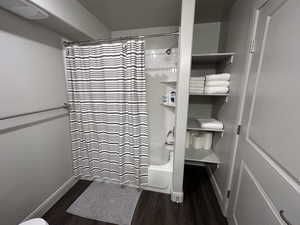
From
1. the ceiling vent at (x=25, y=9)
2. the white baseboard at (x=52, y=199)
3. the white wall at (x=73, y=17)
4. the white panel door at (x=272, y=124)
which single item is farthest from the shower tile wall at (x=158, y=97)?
the ceiling vent at (x=25, y=9)

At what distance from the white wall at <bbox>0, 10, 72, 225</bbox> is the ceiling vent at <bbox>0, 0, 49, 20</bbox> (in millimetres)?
100

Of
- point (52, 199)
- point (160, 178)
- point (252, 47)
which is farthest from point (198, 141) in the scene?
point (52, 199)

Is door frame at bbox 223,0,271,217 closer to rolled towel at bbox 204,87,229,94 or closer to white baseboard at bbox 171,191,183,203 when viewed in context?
rolled towel at bbox 204,87,229,94

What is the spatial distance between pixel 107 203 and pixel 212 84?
6.36 feet

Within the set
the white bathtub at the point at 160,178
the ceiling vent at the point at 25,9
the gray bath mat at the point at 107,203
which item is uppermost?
the ceiling vent at the point at 25,9

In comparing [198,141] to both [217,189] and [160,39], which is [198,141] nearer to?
[217,189]

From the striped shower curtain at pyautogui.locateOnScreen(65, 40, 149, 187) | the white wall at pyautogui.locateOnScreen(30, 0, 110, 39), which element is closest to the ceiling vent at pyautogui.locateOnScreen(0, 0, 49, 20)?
the white wall at pyautogui.locateOnScreen(30, 0, 110, 39)

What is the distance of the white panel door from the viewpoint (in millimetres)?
676

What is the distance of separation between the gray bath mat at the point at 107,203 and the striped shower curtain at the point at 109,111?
4.9 inches

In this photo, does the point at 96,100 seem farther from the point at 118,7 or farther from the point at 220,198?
the point at 220,198

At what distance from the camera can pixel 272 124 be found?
835 mm

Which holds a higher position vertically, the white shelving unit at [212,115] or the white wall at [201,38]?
the white wall at [201,38]

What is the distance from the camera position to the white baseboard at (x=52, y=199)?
4.73 feet

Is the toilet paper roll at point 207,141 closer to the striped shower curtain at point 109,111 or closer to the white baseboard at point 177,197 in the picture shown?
the white baseboard at point 177,197
